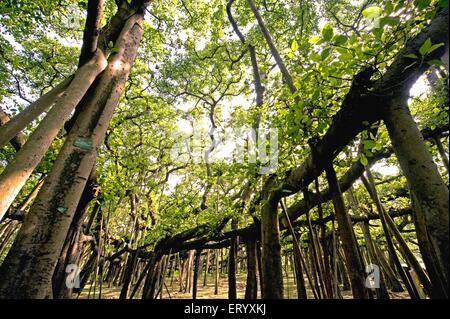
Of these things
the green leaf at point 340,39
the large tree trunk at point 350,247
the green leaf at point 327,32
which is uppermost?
the green leaf at point 327,32

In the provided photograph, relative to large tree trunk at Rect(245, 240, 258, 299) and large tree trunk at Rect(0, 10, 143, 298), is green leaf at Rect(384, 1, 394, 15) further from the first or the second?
large tree trunk at Rect(245, 240, 258, 299)

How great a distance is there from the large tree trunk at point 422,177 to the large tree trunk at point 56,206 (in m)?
2.72

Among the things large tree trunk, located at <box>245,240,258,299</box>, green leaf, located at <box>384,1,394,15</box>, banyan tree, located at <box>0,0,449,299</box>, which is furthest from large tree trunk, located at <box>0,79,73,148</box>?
large tree trunk, located at <box>245,240,258,299</box>

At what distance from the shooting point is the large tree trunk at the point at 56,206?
1.74 meters

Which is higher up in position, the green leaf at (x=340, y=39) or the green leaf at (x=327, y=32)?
the green leaf at (x=327, y=32)

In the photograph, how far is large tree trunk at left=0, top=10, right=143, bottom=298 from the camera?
1.74 m

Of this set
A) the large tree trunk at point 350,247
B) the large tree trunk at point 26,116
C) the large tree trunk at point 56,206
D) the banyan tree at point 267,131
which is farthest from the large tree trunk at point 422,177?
the large tree trunk at point 26,116

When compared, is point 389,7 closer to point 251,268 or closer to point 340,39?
point 340,39

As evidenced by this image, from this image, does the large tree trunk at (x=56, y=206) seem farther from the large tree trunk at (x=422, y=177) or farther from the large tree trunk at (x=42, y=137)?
the large tree trunk at (x=422, y=177)

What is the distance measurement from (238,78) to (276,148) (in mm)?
7037

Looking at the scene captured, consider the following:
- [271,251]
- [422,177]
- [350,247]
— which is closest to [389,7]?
[422,177]
